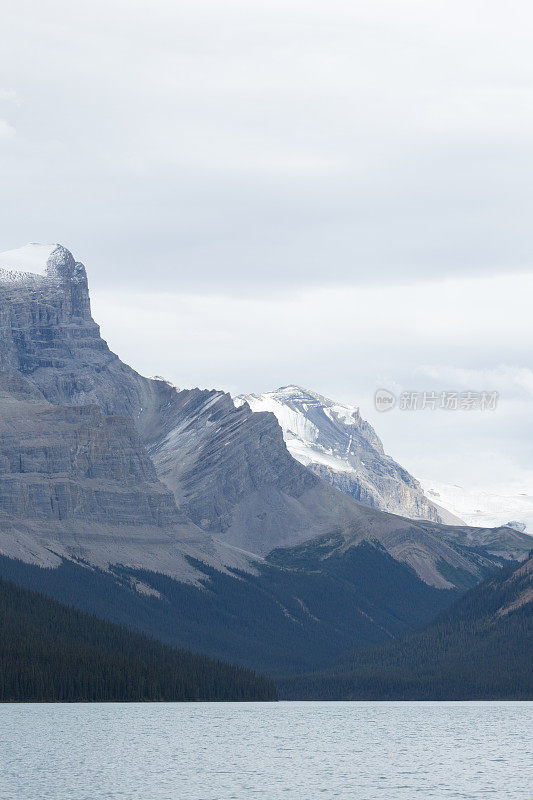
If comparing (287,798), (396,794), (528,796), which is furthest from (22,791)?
(528,796)

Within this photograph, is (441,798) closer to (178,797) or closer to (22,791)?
(178,797)

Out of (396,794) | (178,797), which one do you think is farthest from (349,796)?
(178,797)

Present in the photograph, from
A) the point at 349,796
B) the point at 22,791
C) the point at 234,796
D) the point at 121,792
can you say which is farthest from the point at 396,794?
the point at 22,791

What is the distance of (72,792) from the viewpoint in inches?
7785

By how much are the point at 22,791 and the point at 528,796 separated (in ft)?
217

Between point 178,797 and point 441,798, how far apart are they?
111ft

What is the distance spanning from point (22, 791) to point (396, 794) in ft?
161

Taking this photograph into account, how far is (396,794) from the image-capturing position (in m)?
200

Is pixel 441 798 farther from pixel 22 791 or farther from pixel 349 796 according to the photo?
pixel 22 791

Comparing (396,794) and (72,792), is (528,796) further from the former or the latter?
(72,792)

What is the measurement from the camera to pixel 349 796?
646 feet

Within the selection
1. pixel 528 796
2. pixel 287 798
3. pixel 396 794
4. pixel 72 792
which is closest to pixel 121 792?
pixel 72 792

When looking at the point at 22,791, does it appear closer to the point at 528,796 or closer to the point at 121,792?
the point at 121,792

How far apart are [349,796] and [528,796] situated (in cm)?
2342
